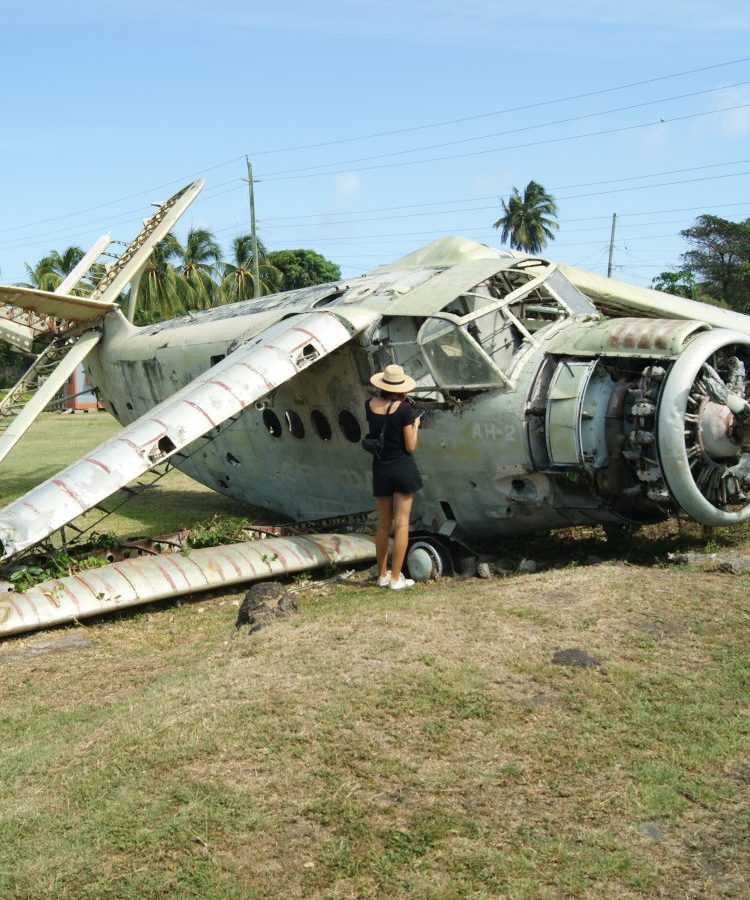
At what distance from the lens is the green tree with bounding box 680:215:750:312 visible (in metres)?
58.4

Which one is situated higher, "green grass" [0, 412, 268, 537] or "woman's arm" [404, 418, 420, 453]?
"woman's arm" [404, 418, 420, 453]

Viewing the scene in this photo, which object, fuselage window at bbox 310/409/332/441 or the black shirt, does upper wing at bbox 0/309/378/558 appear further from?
the black shirt

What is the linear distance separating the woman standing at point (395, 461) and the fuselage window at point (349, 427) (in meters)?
1.85

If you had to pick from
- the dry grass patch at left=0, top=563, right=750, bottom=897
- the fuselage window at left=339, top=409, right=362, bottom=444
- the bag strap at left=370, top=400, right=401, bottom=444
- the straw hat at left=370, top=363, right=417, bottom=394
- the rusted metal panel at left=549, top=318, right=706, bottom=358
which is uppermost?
the rusted metal panel at left=549, top=318, right=706, bottom=358

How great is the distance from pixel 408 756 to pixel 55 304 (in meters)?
13.4

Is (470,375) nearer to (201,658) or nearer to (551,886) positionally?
(201,658)

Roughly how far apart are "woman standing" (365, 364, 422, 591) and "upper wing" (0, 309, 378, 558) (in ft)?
4.06

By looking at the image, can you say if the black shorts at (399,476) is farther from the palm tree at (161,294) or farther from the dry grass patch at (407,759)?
the palm tree at (161,294)

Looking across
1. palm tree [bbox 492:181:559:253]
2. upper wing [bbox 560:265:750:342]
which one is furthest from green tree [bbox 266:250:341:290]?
upper wing [bbox 560:265:750:342]

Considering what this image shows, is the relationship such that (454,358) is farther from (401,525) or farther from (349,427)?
(349,427)

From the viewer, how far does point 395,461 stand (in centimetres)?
921

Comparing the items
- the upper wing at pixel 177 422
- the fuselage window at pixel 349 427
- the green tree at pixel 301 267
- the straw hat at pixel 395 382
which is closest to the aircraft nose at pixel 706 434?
the straw hat at pixel 395 382

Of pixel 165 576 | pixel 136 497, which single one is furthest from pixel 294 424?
pixel 136 497

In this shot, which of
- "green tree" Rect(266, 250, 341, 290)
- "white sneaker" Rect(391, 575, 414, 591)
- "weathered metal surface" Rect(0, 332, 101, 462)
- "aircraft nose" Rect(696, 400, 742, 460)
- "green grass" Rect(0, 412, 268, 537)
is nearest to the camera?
"aircraft nose" Rect(696, 400, 742, 460)
